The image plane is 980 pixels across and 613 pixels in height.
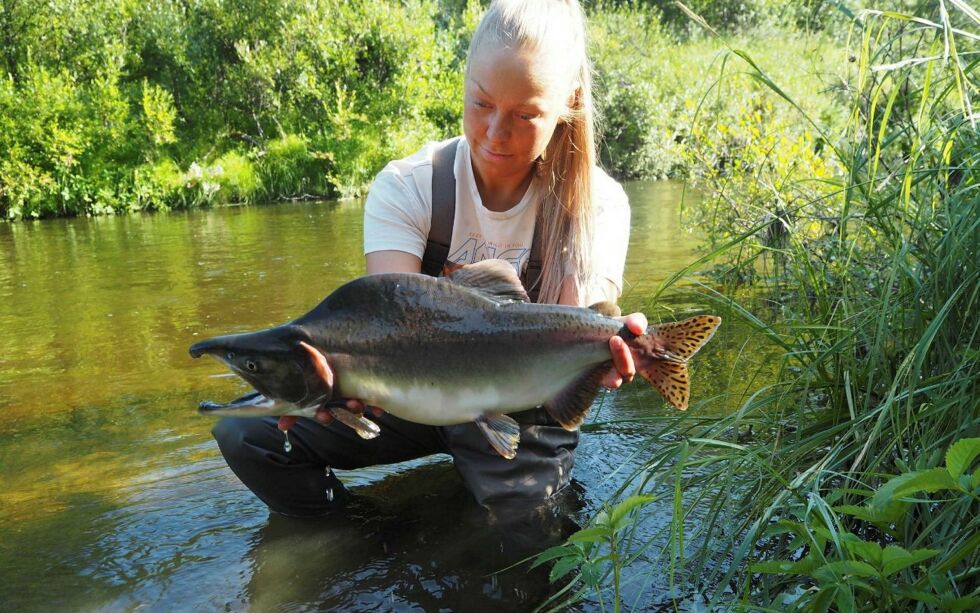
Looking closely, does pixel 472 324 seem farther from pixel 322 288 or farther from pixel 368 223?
pixel 322 288

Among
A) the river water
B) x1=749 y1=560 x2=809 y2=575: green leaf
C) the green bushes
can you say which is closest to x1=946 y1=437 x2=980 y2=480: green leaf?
x1=749 y1=560 x2=809 y2=575: green leaf

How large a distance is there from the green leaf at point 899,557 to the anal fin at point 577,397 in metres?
1.29

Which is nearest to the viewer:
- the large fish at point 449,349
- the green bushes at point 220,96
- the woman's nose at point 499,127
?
the large fish at point 449,349

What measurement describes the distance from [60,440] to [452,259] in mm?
2794

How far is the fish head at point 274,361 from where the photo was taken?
99.7 inches

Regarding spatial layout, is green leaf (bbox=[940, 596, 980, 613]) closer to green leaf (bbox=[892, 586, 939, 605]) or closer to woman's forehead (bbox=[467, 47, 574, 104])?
green leaf (bbox=[892, 586, 939, 605])

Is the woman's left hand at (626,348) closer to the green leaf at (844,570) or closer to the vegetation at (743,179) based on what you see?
the vegetation at (743,179)

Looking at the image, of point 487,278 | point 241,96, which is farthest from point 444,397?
point 241,96

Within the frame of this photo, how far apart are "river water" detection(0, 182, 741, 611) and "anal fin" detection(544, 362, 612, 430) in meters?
0.24

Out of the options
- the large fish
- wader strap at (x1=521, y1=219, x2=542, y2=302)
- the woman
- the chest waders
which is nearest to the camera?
the large fish

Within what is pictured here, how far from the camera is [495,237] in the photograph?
11.8 ft

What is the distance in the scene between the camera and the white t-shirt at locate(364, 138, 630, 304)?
348cm

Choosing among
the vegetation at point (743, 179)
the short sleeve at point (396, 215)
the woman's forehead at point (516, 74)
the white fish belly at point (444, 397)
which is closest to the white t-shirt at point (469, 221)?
the short sleeve at point (396, 215)

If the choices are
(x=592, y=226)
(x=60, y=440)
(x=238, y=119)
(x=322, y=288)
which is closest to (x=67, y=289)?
(x=322, y=288)
